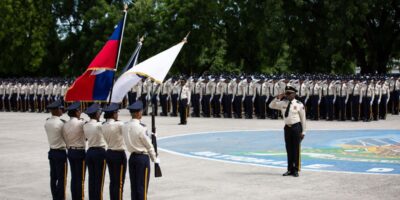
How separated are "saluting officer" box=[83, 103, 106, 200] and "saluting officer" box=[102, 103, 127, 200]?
0.23 meters

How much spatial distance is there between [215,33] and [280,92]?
18.9 meters

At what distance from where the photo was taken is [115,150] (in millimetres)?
10031

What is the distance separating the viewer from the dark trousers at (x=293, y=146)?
536 inches

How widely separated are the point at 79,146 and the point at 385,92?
747 inches

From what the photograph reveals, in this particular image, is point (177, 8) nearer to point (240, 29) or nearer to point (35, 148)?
point (240, 29)

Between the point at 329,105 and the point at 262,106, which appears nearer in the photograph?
the point at 329,105

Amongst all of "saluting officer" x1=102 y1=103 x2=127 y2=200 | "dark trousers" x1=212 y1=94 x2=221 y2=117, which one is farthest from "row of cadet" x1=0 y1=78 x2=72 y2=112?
"saluting officer" x1=102 y1=103 x2=127 y2=200

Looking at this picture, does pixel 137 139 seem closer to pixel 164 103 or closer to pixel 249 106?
pixel 249 106

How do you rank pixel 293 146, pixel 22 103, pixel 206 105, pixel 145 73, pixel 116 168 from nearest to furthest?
pixel 116 168, pixel 145 73, pixel 293 146, pixel 206 105, pixel 22 103

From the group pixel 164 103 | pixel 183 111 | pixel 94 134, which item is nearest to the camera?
pixel 94 134

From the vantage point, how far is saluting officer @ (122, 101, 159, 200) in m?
9.71

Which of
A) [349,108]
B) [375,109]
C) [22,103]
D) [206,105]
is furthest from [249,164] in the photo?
[22,103]

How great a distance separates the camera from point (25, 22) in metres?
50.9

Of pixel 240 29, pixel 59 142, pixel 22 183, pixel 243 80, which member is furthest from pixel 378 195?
pixel 240 29
